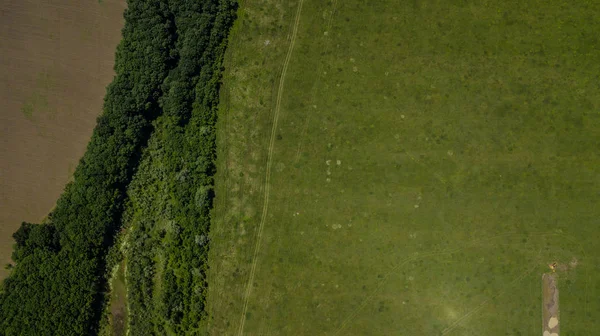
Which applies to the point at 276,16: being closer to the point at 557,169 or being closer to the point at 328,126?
the point at 328,126

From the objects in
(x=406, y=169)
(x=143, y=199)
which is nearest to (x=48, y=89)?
(x=143, y=199)

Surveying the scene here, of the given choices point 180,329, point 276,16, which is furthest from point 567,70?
point 180,329

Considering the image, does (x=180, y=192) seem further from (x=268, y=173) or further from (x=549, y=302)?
(x=549, y=302)

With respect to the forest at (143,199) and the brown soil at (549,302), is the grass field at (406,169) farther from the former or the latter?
the forest at (143,199)

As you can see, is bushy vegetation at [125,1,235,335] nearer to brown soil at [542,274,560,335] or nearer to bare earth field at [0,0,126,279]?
bare earth field at [0,0,126,279]

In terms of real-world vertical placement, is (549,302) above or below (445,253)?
below

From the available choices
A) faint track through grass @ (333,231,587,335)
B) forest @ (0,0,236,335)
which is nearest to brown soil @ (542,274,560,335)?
faint track through grass @ (333,231,587,335)

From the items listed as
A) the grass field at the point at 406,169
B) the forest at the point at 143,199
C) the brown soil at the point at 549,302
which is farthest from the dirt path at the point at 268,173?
the brown soil at the point at 549,302
